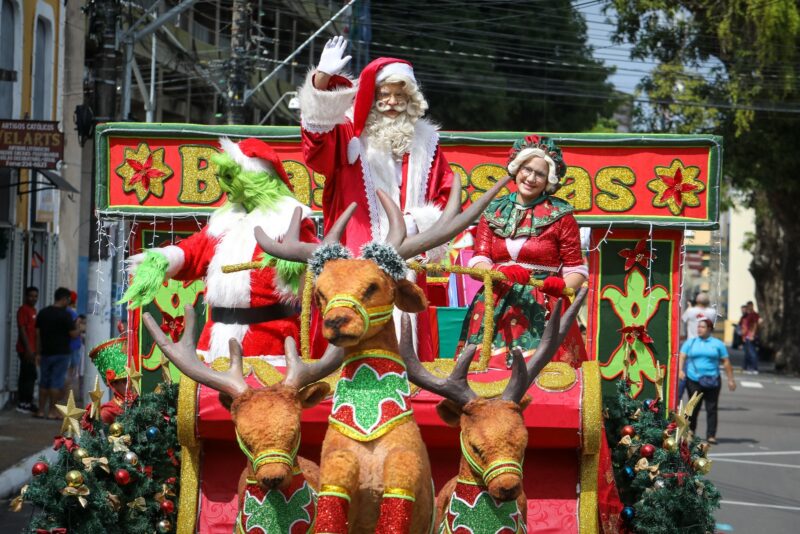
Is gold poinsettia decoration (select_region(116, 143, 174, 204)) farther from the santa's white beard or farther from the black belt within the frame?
the santa's white beard

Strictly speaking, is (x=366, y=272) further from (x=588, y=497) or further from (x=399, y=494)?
(x=588, y=497)

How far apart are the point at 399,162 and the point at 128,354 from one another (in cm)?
195

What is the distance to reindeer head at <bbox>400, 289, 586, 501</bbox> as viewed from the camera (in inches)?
178

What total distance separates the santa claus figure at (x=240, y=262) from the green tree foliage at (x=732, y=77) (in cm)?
2031

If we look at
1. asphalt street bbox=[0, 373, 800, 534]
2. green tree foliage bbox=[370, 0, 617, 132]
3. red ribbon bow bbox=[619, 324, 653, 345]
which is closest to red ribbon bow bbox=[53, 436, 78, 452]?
red ribbon bow bbox=[619, 324, 653, 345]

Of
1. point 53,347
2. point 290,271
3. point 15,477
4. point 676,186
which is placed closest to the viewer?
point 290,271

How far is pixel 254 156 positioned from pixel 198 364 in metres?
2.04

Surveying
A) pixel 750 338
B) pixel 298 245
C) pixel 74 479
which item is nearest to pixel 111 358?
pixel 74 479

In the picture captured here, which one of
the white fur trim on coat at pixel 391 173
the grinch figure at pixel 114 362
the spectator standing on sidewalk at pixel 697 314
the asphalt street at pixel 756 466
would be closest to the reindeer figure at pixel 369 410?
the white fur trim on coat at pixel 391 173

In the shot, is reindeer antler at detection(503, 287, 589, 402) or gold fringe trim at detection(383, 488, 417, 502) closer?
gold fringe trim at detection(383, 488, 417, 502)

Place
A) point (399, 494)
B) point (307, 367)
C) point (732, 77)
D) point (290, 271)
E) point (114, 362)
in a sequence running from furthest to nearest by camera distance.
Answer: point (732, 77)
point (114, 362)
point (290, 271)
point (307, 367)
point (399, 494)

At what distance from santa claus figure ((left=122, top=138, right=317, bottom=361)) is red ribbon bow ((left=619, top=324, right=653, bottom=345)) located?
2040 millimetres

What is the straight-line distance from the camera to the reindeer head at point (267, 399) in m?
4.56

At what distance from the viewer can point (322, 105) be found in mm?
5867
